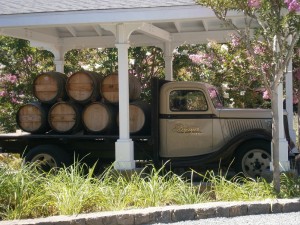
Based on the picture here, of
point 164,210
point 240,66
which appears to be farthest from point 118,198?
point 240,66

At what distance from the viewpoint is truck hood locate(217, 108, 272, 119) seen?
9.30 m

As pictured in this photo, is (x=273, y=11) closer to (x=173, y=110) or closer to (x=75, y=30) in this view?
(x=173, y=110)

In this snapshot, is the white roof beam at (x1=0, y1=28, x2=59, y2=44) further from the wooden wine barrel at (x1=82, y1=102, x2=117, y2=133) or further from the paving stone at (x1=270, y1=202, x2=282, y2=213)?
the paving stone at (x1=270, y1=202, x2=282, y2=213)

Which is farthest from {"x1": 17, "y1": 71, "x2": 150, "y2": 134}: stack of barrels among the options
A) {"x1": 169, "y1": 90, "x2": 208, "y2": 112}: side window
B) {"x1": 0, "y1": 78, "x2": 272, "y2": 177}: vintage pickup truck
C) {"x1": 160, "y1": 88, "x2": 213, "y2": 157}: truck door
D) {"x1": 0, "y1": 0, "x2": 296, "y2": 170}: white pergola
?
{"x1": 0, "y1": 0, "x2": 296, "y2": 170}: white pergola

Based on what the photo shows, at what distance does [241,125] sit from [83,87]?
287 cm

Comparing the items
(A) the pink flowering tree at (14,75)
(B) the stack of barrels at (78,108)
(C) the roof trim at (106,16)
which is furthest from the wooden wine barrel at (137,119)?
(A) the pink flowering tree at (14,75)

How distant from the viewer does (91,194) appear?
264 inches

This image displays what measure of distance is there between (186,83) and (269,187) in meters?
2.87

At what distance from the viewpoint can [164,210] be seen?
6480 millimetres

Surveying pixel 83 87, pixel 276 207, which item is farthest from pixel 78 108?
pixel 276 207

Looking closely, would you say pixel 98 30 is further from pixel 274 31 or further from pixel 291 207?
pixel 291 207

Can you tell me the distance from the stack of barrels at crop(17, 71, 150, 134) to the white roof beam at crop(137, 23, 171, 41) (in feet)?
3.19

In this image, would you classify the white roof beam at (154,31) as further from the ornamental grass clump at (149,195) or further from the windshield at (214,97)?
the ornamental grass clump at (149,195)

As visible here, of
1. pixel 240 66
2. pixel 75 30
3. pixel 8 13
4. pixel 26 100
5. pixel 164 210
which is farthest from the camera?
pixel 26 100
